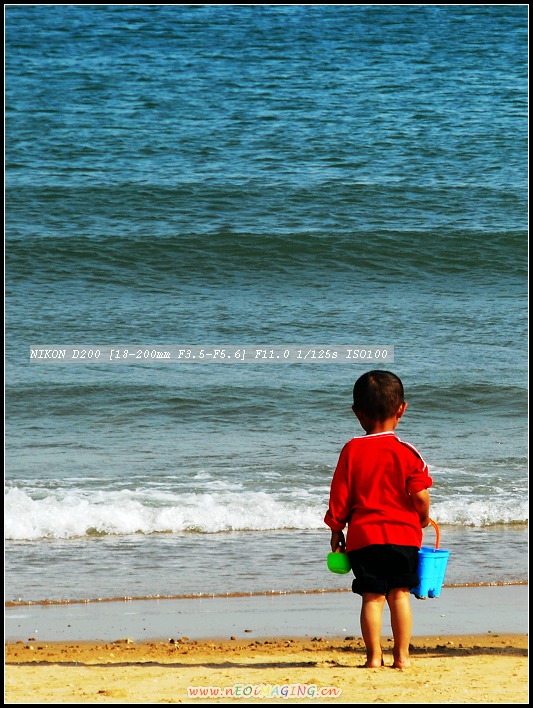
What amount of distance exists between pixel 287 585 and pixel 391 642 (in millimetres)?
1085

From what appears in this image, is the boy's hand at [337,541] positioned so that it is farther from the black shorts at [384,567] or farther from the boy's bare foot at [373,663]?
the boy's bare foot at [373,663]

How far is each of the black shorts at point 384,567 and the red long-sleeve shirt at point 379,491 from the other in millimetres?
30

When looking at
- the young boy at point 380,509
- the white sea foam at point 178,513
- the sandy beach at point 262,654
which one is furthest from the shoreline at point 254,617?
the white sea foam at point 178,513

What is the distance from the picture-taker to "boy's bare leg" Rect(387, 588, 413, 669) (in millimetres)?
3559

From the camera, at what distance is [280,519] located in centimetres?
664

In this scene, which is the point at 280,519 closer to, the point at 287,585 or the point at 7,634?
the point at 287,585

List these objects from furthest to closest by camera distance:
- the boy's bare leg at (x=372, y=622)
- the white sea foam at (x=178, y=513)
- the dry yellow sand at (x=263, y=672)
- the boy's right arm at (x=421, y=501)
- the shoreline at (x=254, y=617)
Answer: the white sea foam at (x=178, y=513), the shoreline at (x=254, y=617), the boy's bare leg at (x=372, y=622), the boy's right arm at (x=421, y=501), the dry yellow sand at (x=263, y=672)

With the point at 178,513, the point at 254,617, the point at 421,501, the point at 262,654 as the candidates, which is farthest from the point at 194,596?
the point at 421,501

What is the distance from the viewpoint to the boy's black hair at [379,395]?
3566 millimetres

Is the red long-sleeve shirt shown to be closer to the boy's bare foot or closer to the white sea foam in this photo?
the boy's bare foot

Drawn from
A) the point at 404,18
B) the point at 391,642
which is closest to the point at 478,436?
the point at 391,642

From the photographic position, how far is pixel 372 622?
3557 mm

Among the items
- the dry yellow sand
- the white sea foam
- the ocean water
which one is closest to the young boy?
the dry yellow sand

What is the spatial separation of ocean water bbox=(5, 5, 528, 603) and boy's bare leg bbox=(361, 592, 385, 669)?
1768 mm
